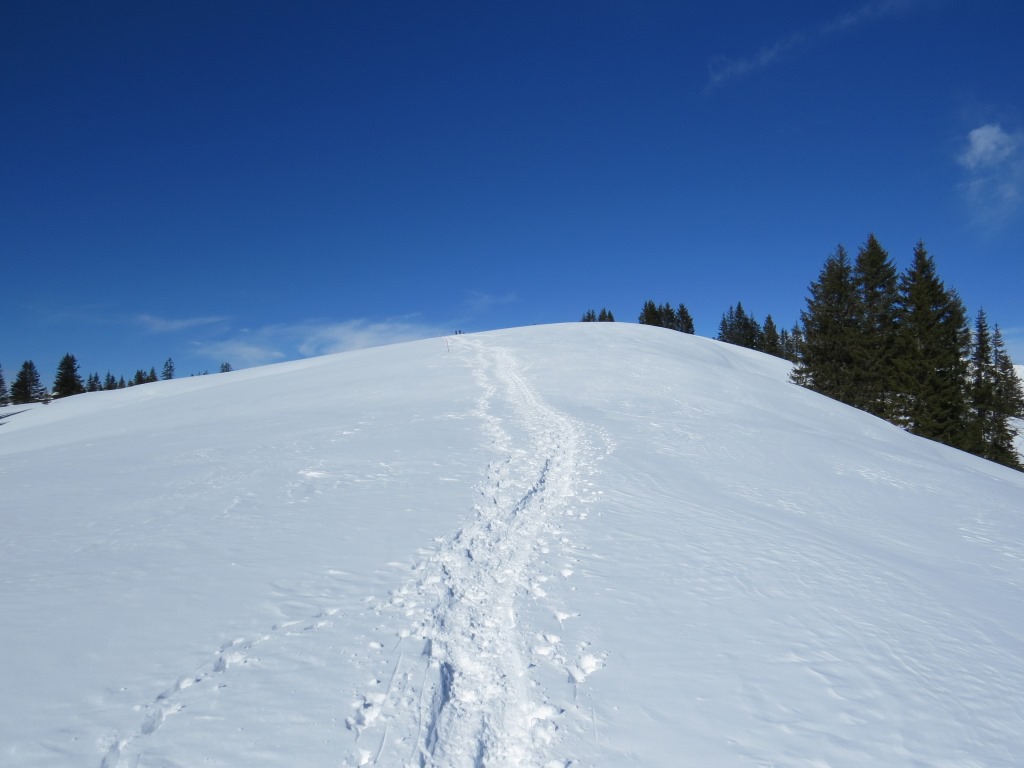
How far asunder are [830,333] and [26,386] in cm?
11312

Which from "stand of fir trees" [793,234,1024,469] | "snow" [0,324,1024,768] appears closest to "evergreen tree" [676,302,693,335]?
"stand of fir trees" [793,234,1024,469]

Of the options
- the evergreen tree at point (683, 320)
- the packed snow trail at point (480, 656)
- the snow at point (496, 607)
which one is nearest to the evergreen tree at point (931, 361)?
the snow at point (496, 607)

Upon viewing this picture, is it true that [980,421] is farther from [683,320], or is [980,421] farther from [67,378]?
[67,378]

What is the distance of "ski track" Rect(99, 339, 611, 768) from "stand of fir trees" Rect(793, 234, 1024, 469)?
30327 mm

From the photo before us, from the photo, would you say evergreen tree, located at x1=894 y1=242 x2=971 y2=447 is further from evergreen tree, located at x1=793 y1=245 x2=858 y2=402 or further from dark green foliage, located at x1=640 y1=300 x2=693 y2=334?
dark green foliage, located at x1=640 y1=300 x2=693 y2=334

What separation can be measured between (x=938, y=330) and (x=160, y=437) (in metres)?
37.7

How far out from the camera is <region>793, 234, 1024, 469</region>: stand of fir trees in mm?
27859

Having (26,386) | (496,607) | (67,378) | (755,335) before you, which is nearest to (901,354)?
(496,607)

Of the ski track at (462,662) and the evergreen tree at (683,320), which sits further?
the evergreen tree at (683,320)

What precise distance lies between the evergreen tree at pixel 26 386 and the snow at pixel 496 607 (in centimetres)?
9820

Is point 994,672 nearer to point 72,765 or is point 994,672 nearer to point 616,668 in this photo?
point 616,668

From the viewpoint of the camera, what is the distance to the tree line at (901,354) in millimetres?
27875

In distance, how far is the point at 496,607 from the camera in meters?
5.20

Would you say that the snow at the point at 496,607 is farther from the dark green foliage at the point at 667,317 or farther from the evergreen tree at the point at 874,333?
the dark green foliage at the point at 667,317
